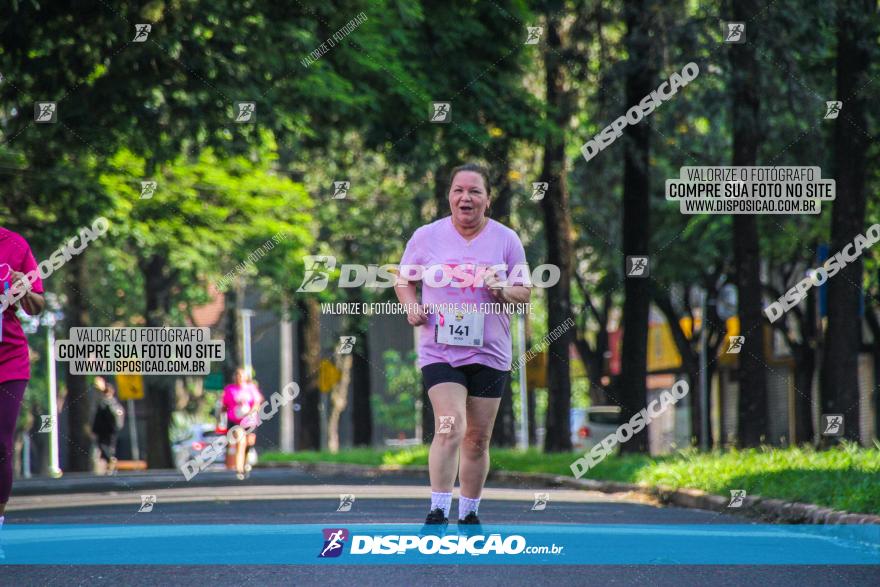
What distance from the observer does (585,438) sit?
138ft

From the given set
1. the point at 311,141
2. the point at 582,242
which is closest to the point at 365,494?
the point at 311,141

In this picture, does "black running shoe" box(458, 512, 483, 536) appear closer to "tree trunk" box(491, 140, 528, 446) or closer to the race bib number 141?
the race bib number 141

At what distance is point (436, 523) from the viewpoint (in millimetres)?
8312

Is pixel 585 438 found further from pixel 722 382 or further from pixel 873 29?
pixel 873 29

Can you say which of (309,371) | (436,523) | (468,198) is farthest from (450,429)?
(309,371)

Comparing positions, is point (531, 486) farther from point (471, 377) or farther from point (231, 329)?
point (231, 329)

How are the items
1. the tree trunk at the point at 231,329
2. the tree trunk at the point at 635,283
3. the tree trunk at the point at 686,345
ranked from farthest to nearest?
the tree trunk at the point at 231,329, the tree trunk at the point at 686,345, the tree trunk at the point at 635,283

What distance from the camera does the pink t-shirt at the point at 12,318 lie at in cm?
827

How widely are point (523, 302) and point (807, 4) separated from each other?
11.8 meters

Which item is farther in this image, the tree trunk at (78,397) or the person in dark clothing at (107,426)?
the tree trunk at (78,397)

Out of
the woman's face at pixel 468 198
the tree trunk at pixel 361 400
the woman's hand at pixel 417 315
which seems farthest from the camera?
the tree trunk at pixel 361 400

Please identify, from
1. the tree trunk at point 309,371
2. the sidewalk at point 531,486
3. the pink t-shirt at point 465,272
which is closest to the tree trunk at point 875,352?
the sidewalk at point 531,486

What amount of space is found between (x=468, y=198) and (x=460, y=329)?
2.29ft

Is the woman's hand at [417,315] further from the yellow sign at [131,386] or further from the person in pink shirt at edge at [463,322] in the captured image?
the yellow sign at [131,386]
